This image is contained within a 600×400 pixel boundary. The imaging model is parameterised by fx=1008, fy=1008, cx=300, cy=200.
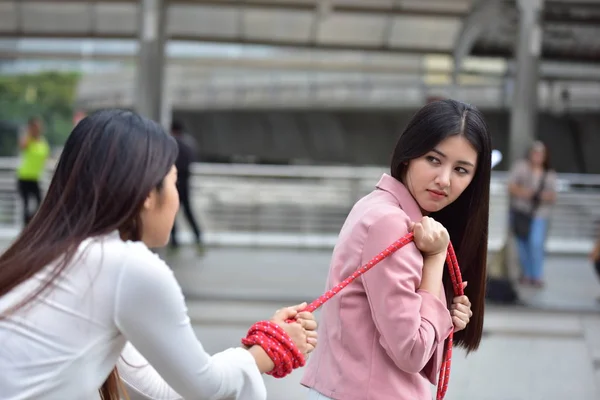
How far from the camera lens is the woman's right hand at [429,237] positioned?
2467mm

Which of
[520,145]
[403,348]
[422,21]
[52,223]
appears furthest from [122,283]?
[422,21]

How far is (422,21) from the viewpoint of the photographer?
13055 millimetres

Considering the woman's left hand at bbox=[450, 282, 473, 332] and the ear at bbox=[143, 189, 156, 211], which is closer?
the ear at bbox=[143, 189, 156, 211]

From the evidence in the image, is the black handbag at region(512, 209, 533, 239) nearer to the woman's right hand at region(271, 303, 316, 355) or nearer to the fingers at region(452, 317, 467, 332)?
the fingers at region(452, 317, 467, 332)

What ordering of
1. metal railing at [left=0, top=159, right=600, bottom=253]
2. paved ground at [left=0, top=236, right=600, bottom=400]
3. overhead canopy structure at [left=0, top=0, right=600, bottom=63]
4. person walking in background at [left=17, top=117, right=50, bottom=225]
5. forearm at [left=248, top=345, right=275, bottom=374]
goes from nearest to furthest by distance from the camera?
forearm at [left=248, top=345, right=275, bottom=374] < paved ground at [left=0, top=236, right=600, bottom=400] < overhead canopy structure at [left=0, top=0, right=600, bottom=63] < person walking in background at [left=17, top=117, right=50, bottom=225] < metal railing at [left=0, top=159, right=600, bottom=253]

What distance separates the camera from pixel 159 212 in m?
2.14

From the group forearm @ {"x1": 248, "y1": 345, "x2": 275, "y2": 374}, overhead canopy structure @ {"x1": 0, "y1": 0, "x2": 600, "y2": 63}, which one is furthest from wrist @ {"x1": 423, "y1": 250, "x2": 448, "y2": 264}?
overhead canopy structure @ {"x1": 0, "y1": 0, "x2": 600, "y2": 63}

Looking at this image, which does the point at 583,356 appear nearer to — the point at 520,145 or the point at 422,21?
the point at 520,145

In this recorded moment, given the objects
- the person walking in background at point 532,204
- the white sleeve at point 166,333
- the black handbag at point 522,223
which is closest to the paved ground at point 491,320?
the person walking in background at point 532,204

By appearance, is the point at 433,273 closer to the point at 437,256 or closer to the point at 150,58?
the point at 437,256

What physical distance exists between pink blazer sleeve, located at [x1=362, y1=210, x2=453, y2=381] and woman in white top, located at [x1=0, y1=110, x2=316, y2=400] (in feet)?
1.19

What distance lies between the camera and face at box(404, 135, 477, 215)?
2.60 meters

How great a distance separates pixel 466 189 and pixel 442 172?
0.17 m

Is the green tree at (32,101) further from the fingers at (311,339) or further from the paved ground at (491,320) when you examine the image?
the fingers at (311,339)
